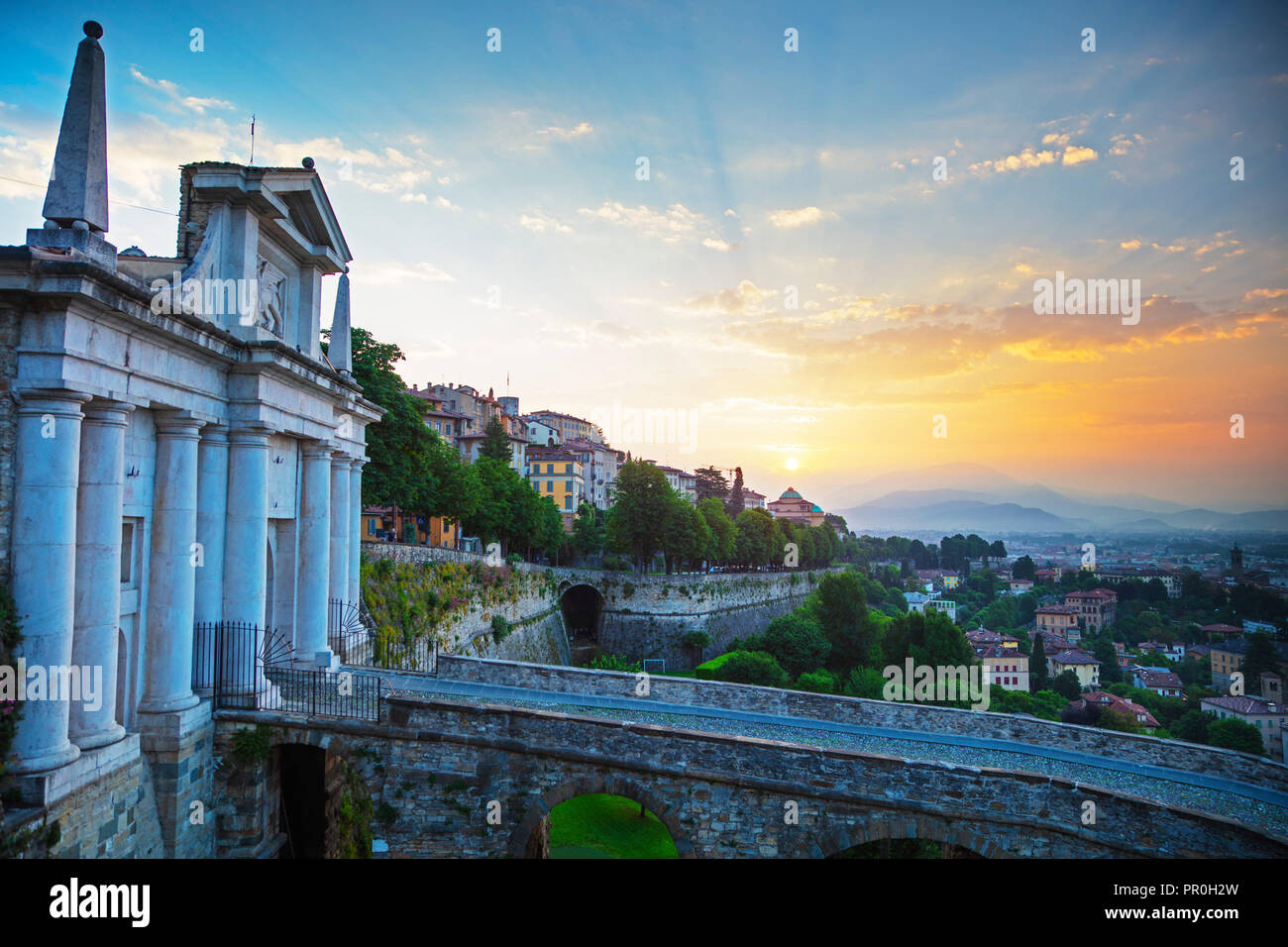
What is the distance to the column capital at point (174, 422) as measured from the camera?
11.4 m

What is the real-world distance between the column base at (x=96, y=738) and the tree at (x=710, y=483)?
112 meters

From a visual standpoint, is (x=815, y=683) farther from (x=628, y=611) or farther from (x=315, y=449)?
(x=315, y=449)

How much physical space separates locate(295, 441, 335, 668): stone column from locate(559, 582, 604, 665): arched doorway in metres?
33.5

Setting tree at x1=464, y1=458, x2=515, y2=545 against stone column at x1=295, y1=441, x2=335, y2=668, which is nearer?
stone column at x1=295, y1=441, x2=335, y2=668

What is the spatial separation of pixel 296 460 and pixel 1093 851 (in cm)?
1740

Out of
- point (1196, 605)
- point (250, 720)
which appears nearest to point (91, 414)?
point (250, 720)

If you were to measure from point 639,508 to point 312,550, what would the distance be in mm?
43555

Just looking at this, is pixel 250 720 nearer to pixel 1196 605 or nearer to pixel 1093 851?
pixel 1093 851

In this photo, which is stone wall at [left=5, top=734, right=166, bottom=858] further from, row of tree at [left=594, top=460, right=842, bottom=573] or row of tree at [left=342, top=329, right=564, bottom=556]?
row of tree at [left=594, top=460, right=842, bottom=573]

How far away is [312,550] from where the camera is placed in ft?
54.5

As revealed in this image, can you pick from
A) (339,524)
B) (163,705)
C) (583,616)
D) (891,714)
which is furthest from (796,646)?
(163,705)

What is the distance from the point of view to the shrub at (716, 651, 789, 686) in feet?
145

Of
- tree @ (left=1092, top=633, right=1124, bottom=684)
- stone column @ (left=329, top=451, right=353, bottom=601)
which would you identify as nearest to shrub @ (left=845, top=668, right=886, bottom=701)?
stone column @ (left=329, top=451, right=353, bottom=601)

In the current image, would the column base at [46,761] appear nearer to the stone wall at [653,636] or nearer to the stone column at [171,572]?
the stone column at [171,572]
